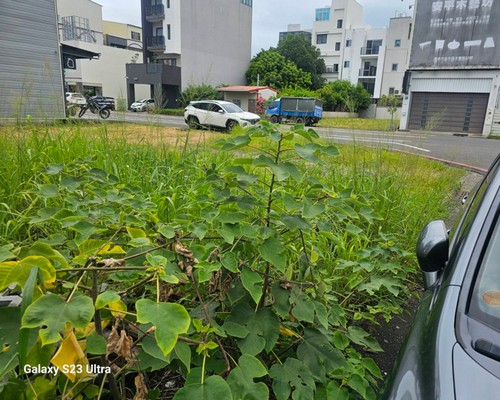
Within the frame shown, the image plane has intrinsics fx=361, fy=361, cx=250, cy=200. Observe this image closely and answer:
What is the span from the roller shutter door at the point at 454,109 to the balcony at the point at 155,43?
24.9 m

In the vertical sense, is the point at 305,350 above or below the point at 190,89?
below

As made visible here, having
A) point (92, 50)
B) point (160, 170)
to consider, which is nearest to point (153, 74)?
point (92, 50)

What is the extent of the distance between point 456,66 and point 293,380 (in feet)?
89.0

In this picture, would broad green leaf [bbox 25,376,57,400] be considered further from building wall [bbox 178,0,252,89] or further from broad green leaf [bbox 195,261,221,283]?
building wall [bbox 178,0,252,89]

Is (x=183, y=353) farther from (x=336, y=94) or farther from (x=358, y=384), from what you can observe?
(x=336, y=94)

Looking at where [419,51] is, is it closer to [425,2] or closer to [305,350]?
[425,2]

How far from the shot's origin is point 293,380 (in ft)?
3.97

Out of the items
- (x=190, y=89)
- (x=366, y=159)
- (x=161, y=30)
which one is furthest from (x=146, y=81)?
(x=366, y=159)

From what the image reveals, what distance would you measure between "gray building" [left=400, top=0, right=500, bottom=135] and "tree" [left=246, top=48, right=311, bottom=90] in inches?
801

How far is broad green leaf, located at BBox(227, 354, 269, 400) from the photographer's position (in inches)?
40.8

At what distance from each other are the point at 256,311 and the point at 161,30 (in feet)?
135

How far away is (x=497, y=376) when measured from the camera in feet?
2.77

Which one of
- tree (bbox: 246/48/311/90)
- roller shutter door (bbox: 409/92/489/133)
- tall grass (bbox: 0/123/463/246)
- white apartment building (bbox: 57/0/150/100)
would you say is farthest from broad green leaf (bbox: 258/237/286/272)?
tree (bbox: 246/48/311/90)

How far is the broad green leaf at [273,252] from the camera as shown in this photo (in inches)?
48.9
